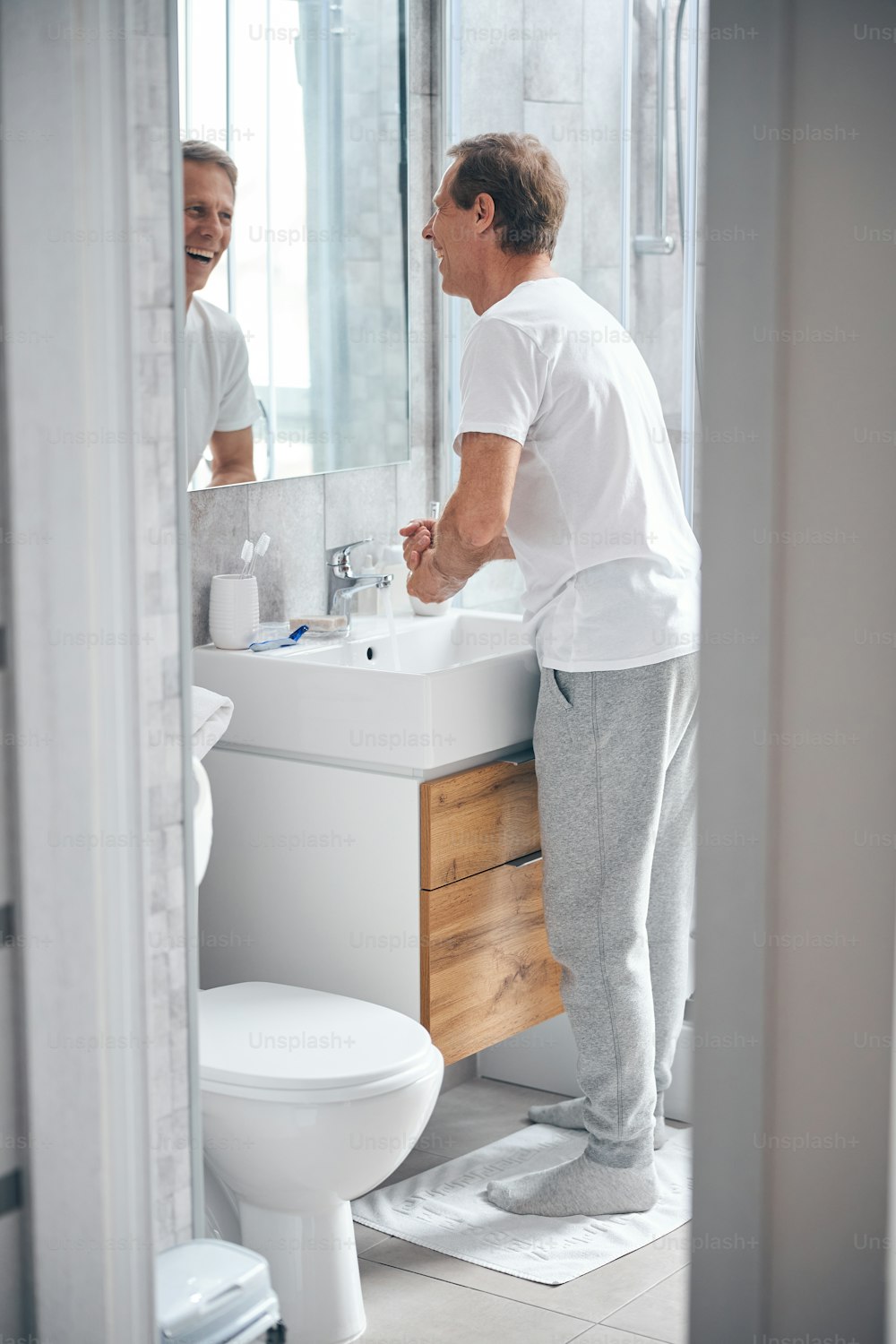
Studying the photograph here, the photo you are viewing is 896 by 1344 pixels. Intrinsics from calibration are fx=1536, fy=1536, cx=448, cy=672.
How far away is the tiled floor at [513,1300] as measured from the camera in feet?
7.07

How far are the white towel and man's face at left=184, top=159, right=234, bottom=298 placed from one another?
801 millimetres

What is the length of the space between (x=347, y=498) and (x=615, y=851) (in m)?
0.95

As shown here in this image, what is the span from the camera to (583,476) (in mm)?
2307

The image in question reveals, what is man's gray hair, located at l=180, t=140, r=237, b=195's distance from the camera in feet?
8.30

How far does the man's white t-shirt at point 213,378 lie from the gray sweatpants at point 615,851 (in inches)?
29.2

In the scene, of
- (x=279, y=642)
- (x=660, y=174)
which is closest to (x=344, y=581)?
(x=279, y=642)

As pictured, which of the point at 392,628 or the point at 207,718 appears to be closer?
the point at 207,718

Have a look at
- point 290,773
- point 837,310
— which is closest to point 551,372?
point 290,773

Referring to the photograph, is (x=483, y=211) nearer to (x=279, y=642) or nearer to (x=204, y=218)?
(x=204, y=218)

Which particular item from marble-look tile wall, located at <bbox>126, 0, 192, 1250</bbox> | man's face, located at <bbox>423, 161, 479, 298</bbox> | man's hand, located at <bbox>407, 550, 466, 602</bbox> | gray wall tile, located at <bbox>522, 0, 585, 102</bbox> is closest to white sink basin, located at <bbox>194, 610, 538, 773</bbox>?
man's hand, located at <bbox>407, 550, 466, 602</bbox>

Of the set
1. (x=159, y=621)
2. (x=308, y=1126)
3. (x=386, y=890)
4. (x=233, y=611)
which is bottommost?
(x=308, y=1126)

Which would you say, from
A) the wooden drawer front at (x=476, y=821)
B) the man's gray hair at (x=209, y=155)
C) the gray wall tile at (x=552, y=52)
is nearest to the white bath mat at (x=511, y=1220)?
the wooden drawer front at (x=476, y=821)

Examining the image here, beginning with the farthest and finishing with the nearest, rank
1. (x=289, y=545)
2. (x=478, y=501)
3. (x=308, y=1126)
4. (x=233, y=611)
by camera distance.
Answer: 1. (x=289, y=545)
2. (x=233, y=611)
3. (x=478, y=501)
4. (x=308, y=1126)

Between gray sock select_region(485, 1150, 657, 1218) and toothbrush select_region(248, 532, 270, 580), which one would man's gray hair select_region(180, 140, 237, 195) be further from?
gray sock select_region(485, 1150, 657, 1218)
